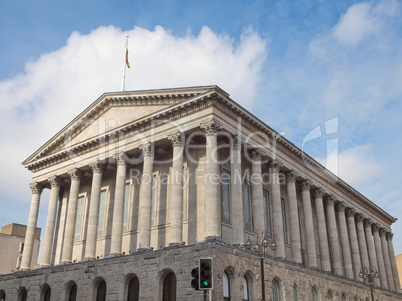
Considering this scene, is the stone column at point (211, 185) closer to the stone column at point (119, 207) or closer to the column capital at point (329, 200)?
the stone column at point (119, 207)

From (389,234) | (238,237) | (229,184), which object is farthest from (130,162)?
(389,234)

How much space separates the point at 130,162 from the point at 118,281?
32.1 ft

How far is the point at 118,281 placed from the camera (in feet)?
92.4

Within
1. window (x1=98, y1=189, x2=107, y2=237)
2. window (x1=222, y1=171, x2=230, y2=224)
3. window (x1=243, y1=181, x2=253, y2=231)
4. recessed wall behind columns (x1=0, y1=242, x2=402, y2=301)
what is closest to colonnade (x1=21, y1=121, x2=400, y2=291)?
recessed wall behind columns (x1=0, y1=242, x2=402, y2=301)

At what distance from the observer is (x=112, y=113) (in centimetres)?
3622

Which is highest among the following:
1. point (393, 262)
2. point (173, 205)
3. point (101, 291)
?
point (393, 262)

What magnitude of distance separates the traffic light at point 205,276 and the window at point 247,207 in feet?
69.5

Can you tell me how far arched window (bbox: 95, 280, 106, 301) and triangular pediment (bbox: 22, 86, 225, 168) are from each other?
11582 millimetres

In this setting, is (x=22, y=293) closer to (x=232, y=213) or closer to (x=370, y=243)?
(x=232, y=213)

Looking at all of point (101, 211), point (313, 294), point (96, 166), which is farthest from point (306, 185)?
point (96, 166)

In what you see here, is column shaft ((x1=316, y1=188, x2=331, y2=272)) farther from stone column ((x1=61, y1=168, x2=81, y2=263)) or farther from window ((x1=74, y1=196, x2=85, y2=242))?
stone column ((x1=61, y1=168, x2=81, y2=263))

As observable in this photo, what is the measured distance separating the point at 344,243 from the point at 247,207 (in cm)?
1561

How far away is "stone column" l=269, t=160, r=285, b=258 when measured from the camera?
32625 millimetres

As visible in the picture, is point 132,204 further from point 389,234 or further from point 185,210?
point 389,234
